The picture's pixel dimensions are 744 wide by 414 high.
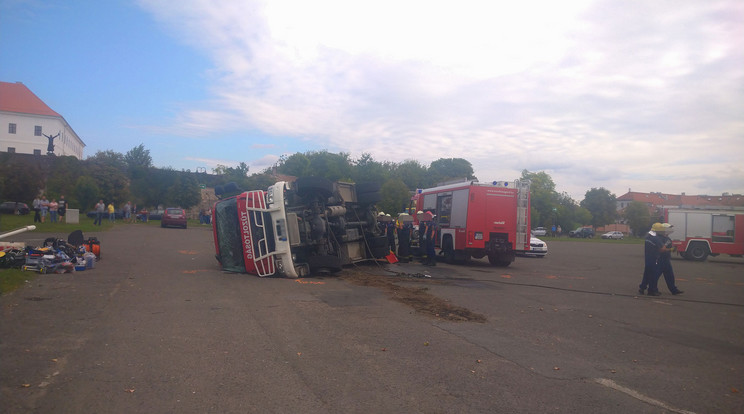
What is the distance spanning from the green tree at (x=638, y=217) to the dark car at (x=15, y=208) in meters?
66.9

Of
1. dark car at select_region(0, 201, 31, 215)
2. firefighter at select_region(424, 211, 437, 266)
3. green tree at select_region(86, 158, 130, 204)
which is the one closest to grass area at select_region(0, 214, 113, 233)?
dark car at select_region(0, 201, 31, 215)

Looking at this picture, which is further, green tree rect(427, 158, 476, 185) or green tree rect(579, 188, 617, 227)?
green tree rect(579, 188, 617, 227)

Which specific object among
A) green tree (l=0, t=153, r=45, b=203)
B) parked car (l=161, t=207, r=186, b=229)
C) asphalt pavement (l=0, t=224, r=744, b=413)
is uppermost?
green tree (l=0, t=153, r=45, b=203)

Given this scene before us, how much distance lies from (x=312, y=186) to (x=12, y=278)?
21.1ft

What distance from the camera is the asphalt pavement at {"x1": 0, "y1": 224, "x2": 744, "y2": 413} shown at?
172 inches

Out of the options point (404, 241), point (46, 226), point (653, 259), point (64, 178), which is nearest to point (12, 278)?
point (404, 241)

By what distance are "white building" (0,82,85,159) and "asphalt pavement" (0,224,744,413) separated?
29.9 feet

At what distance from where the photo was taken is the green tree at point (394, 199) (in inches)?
1335

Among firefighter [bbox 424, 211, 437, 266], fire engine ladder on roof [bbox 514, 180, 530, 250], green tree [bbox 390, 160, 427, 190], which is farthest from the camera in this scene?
green tree [bbox 390, 160, 427, 190]

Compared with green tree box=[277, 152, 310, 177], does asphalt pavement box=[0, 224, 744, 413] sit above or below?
below

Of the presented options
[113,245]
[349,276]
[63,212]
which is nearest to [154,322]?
[349,276]

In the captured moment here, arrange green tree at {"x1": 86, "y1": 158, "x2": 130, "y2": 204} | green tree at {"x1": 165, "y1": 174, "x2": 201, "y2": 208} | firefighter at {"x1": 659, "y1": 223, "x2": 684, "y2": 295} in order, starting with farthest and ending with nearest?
green tree at {"x1": 165, "y1": 174, "x2": 201, "y2": 208} < green tree at {"x1": 86, "y1": 158, "x2": 130, "y2": 204} < firefighter at {"x1": 659, "y1": 223, "x2": 684, "y2": 295}

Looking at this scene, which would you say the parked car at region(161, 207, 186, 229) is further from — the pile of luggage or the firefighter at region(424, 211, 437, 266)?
the firefighter at region(424, 211, 437, 266)

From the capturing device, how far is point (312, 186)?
12.5 meters
